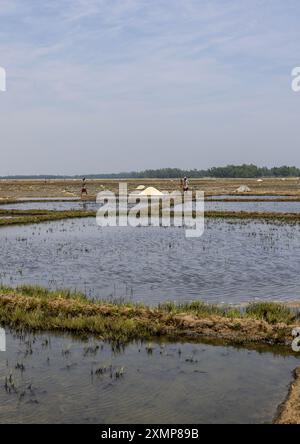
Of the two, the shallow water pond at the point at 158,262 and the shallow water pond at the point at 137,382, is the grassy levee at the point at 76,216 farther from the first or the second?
the shallow water pond at the point at 137,382

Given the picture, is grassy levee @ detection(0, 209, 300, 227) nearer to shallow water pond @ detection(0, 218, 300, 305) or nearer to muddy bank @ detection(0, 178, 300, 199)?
shallow water pond @ detection(0, 218, 300, 305)

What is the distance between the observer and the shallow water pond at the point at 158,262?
537 inches

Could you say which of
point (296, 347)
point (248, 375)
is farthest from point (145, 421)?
point (296, 347)

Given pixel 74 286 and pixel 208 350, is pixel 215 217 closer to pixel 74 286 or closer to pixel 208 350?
pixel 74 286

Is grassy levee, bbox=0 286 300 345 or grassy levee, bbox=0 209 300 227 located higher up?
grassy levee, bbox=0 209 300 227

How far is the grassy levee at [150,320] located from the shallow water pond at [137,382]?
0.53 meters

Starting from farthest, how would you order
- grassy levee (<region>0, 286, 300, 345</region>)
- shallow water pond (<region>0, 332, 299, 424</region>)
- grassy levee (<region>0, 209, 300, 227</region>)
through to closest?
grassy levee (<region>0, 209, 300, 227</region>) → grassy levee (<region>0, 286, 300, 345</region>) → shallow water pond (<region>0, 332, 299, 424</region>)

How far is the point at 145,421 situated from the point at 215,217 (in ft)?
Answer: 96.6

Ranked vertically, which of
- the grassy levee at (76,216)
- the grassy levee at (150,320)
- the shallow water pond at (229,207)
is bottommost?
the grassy levee at (150,320)

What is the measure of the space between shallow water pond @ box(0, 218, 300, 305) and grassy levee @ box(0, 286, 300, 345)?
4.92 ft

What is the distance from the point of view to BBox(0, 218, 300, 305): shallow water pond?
44.7 feet

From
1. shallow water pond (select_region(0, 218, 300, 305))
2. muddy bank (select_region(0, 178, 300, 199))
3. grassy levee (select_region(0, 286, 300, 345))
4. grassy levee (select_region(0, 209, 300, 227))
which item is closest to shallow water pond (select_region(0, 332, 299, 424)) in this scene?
grassy levee (select_region(0, 286, 300, 345))

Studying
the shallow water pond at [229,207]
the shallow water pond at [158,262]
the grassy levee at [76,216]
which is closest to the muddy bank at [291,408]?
the shallow water pond at [158,262]

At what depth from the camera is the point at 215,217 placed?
35.4 m
